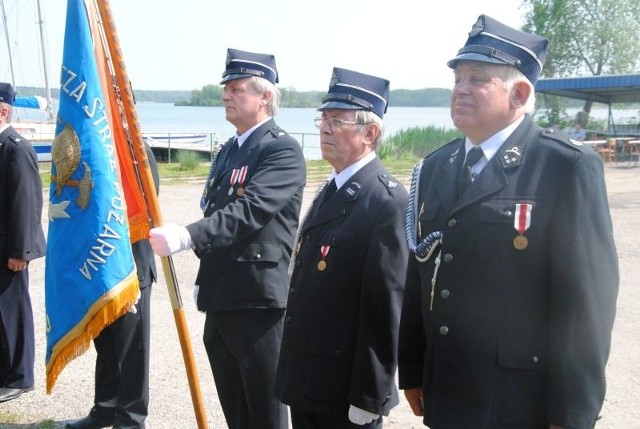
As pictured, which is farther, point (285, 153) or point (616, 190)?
point (616, 190)

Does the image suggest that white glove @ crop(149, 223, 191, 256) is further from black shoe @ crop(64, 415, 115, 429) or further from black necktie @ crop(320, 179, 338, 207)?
black shoe @ crop(64, 415, 115, 429)

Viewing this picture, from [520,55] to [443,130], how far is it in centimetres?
2870

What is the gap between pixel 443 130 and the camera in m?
30.6

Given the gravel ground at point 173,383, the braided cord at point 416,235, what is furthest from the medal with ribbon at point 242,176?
the gravel ground at point 173,383

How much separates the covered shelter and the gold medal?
1096 inches

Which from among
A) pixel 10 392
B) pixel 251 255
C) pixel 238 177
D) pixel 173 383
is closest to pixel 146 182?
pixel 238 177

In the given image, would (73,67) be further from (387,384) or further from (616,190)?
(616,190)

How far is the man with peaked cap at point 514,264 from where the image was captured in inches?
87.1

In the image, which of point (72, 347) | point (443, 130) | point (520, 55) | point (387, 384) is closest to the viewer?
point (520, 55)

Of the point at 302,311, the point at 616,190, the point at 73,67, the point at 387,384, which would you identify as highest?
the point at 73,67

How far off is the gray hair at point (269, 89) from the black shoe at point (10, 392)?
284cm

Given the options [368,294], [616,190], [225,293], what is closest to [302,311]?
[368,294]

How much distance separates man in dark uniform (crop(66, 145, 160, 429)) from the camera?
445 centimetres

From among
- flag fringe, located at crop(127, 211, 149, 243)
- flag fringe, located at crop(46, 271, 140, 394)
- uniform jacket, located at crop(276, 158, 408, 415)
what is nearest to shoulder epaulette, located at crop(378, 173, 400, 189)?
uniform jacket, located at crop(276, 158, 408, 415)
